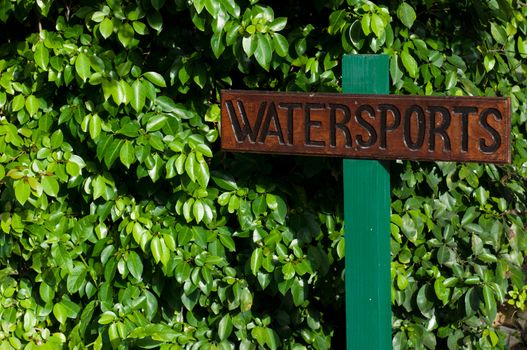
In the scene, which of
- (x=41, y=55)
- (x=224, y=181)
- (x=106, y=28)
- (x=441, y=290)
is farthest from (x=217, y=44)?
(x=441, y=290)

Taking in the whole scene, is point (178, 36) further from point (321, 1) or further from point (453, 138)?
point (453, 138)

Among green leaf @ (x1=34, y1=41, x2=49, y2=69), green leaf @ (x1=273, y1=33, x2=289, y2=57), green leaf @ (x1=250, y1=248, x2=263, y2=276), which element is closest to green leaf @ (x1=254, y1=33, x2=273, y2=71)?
green leaf @ (x1=273, y1=33, x2=289, y2=57)

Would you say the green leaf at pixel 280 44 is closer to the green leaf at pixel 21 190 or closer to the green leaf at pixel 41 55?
the green leaf at pixel 41 55

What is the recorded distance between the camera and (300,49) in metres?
3.51

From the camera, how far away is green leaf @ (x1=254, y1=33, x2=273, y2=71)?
130 inches

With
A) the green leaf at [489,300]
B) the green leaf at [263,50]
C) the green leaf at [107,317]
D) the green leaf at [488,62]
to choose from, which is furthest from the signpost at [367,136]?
the green leaf at [488,62]

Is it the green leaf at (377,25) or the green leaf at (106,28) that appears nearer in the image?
the green leaf at (377,25)

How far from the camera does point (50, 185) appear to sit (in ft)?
11.4

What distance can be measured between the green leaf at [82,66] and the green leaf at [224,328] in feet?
3.30

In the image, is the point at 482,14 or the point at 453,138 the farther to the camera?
the point at 482,14

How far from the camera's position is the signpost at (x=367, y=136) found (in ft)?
8.94

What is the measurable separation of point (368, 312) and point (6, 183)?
1.41 meters

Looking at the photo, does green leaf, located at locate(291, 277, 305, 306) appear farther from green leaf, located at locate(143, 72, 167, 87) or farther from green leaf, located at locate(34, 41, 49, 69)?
green leaf, located at locate(34, 41, 49, 69)

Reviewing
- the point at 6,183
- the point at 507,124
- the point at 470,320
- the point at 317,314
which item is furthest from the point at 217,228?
the point at 507,124
